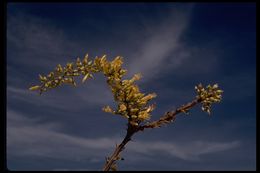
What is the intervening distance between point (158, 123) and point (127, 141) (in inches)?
31.3

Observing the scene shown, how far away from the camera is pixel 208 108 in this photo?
10.3 meters

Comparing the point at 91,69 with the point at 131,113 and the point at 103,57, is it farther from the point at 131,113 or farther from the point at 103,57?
the point at 131,113

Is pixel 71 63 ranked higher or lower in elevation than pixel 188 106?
higher

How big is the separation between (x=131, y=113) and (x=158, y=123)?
676 millimetres

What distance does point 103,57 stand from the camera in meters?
10.5
